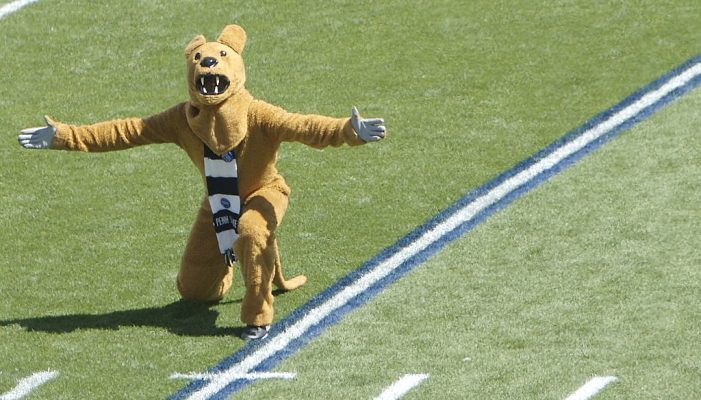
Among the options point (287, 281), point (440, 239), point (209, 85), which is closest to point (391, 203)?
point (440, 239)

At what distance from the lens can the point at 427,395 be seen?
7492mm

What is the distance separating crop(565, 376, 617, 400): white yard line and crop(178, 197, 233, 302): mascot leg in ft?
6.66

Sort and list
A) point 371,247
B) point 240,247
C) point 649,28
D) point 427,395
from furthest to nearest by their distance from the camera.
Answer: point 649,28 < point 371,247 < point 240,247 < point 427,395

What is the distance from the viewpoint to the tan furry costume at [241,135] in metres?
7.93

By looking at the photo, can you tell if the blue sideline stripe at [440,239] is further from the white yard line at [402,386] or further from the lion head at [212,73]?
the lion head at [212,73]

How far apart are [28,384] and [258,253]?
125 cm

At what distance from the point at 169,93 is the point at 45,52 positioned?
1.20 metres

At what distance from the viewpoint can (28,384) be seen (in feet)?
25.4

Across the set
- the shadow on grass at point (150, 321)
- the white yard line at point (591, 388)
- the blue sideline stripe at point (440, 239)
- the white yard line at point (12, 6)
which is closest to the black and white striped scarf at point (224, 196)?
the shadow on grass at point (150, 321)

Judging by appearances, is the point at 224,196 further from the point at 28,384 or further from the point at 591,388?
the point at 591,388

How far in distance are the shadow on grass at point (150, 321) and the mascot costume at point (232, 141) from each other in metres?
0.27

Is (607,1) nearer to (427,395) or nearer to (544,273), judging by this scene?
(544,273)

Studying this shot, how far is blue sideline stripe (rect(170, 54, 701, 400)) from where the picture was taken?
26.1ft

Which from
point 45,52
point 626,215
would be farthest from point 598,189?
point 45,52
